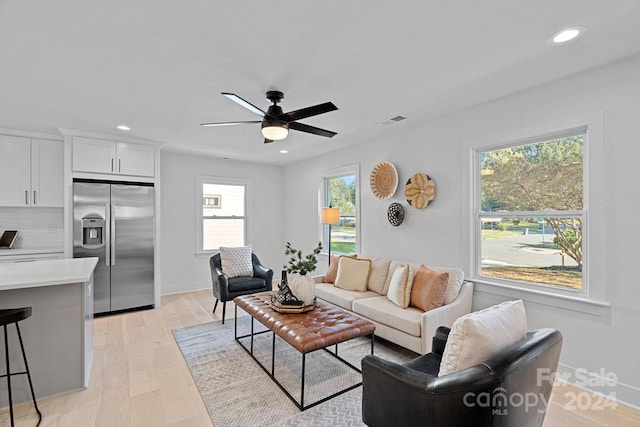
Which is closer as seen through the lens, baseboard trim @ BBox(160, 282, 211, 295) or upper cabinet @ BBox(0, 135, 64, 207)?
upper cabinet @ BBox(0, 135, 64, 207)

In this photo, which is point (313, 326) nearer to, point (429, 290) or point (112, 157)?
point (429, 290)

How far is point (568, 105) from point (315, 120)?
2431mm

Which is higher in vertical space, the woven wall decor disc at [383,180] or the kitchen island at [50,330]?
the woven wall decor disc at [383,180]

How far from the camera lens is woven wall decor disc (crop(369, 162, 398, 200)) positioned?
13.2 feet

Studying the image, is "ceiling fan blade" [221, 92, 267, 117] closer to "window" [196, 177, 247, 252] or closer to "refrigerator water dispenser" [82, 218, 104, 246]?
"refrigerator water dispenser" [82, 218, 104, 246]

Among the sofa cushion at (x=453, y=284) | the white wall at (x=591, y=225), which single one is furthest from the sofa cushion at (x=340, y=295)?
the sofa cushion at (x=453, y=284)

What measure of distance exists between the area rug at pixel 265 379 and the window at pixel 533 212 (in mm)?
1394

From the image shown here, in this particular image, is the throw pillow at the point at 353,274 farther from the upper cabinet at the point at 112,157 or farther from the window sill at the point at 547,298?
the upper cabinet at the point at 112,157

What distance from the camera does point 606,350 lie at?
91.1 inches

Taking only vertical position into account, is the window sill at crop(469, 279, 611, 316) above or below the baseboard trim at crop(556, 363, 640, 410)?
above

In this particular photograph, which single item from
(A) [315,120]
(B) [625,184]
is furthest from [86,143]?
(B) [625,184]

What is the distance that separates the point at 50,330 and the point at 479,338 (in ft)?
9.89

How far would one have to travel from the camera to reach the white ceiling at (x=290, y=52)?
172 cm

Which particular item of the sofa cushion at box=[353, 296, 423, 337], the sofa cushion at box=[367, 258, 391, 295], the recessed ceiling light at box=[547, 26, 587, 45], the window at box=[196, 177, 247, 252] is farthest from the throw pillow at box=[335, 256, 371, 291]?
the window at box=[196, 177, 247, 252]
